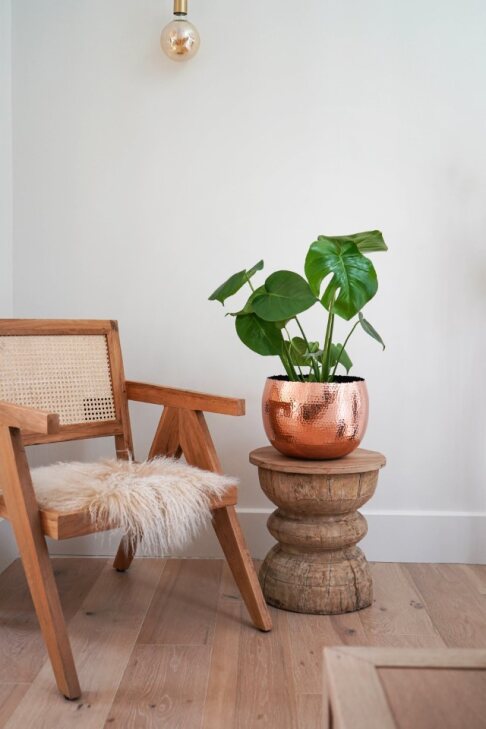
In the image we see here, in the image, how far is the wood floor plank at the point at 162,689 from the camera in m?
1.54

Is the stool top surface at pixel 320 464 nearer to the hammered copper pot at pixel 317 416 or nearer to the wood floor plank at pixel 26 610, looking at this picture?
the hammered copper pot at pixel 317 416

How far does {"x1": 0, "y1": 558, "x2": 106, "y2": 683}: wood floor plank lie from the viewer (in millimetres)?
1786

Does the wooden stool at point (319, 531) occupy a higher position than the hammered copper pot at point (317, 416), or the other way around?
the hammered copper pot at point (317, 416)

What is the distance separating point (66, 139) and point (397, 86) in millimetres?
1162

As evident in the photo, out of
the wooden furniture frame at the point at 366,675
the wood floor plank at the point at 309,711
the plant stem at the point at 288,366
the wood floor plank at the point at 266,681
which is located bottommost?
the wood floor plank at the point at 266,681

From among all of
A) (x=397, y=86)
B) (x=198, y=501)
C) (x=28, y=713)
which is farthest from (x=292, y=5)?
(x=28, y=713)

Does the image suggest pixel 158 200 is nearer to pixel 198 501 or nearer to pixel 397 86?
pixel 397 86

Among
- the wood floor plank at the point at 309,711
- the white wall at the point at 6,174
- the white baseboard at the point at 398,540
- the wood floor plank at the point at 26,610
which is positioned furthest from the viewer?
Answer: the white baseboard at the point at 398,540

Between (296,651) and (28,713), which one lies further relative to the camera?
(296,651)

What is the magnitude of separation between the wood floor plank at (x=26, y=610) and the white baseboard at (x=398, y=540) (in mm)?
71

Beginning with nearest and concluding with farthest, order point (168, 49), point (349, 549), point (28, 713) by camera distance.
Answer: point (28, 713) → point (349, 549) → point (168, 49)

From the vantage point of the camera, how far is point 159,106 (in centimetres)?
261

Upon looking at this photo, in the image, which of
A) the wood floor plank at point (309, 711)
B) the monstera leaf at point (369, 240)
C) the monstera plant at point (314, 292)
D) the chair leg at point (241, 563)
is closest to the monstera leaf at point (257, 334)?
the monstera plant at point (314, 292)

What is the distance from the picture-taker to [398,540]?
2639mm
